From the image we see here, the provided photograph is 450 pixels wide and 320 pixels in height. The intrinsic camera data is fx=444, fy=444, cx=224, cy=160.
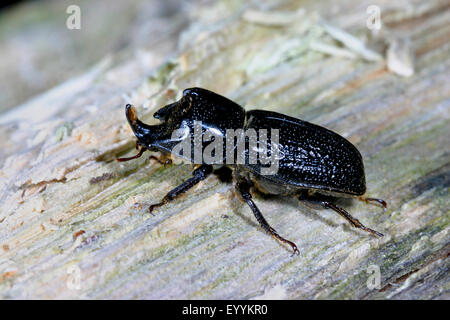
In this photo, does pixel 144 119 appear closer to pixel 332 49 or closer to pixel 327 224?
pixel 327 224

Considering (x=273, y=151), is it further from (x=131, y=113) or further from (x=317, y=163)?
(x=131, y=113)

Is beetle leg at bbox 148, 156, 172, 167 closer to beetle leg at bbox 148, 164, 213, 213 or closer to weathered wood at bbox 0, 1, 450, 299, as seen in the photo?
weathered wood at bbox 0, 1, 450, 299

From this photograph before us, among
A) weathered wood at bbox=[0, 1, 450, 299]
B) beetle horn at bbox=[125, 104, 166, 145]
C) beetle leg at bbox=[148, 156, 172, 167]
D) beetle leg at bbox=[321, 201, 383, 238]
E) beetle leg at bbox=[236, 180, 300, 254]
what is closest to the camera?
weathered wood at bbox=[0, 1, 450, 299]

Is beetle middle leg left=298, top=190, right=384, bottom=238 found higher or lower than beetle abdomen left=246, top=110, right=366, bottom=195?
lower

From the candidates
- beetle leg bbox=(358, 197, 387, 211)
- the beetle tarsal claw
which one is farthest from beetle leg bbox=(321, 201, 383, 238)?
the beetle tarsal claw

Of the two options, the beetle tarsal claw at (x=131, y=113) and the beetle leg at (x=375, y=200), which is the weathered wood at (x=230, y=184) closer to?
the beetle leg at (x=375, y=200)

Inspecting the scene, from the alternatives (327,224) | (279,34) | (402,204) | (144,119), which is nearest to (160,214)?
(144,119)
